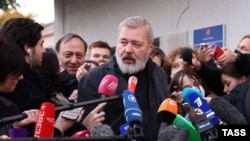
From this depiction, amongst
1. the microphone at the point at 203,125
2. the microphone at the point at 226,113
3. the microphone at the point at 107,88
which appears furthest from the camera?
the microphone at the point at 107,88

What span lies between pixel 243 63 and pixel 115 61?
1169 mm

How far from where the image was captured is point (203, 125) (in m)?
2.37

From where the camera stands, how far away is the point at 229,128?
2457 millimetres

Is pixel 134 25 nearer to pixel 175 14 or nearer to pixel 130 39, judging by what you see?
pixel 130 39

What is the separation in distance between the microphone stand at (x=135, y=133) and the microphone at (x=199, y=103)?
391 mm

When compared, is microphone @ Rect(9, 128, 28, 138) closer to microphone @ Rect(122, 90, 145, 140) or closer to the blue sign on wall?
microphone @ Rect(122, 90, 145, 140)

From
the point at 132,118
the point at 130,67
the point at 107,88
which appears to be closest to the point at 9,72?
the point at 107,88

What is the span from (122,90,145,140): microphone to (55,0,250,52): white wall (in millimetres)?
4355

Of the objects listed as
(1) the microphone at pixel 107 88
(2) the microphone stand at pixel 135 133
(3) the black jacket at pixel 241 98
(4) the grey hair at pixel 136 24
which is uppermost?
(4) the grey hair at pixel 136 24

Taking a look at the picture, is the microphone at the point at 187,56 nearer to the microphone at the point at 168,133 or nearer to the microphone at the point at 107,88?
the microphone at the point at 107,88

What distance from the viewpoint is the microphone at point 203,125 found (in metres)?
2.34

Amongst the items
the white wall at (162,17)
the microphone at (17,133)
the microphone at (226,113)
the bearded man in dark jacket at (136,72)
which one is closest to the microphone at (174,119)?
the microphone at (226,113)

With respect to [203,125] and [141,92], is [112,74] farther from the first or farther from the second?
[203,125]

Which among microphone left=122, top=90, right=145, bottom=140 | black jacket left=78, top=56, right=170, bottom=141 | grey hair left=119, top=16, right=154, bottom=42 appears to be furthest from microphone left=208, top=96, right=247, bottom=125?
grey hair left=119, top=16, right=154, bottom=42
